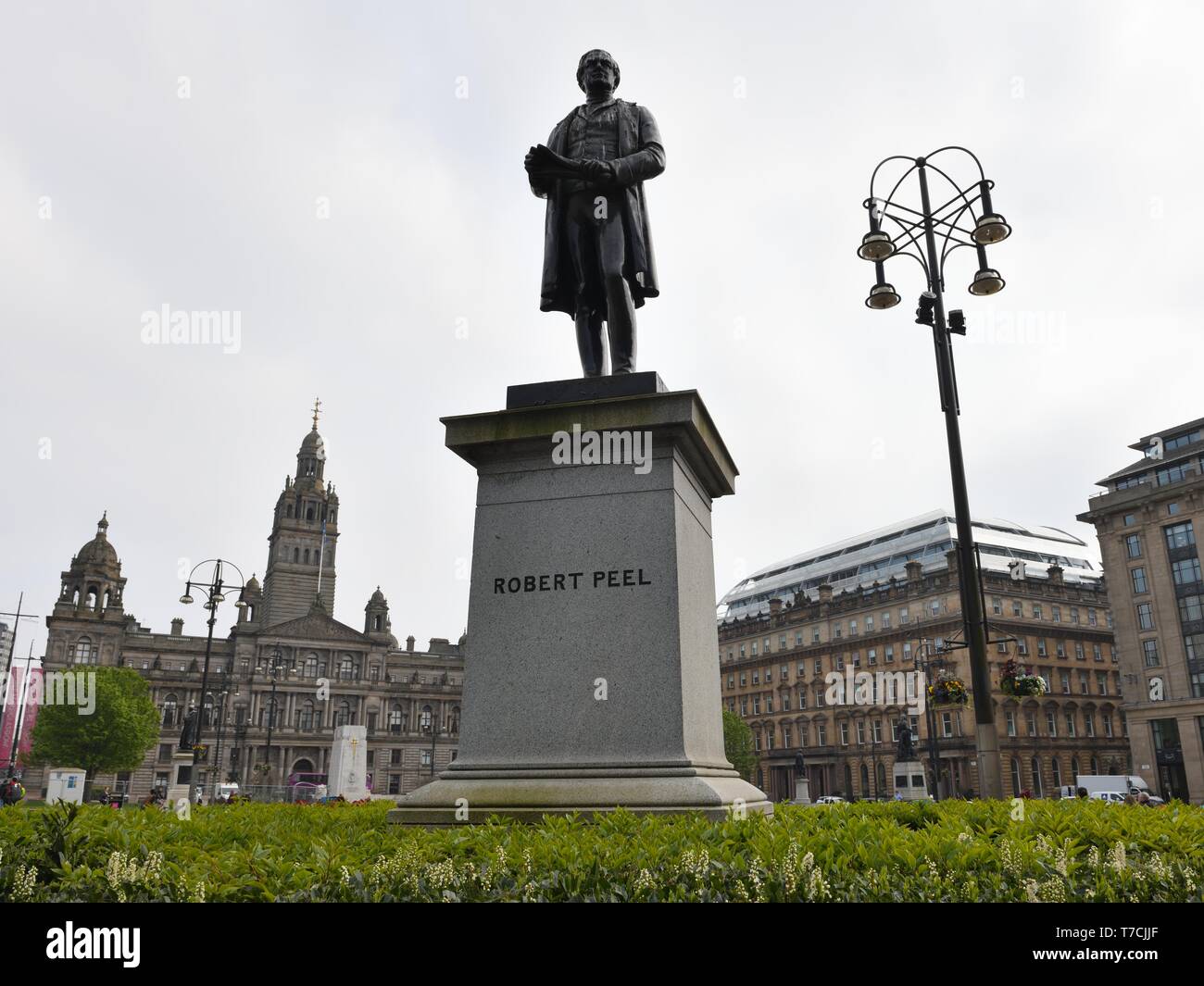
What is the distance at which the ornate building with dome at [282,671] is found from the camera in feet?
358

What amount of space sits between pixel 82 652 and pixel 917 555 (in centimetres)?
10027

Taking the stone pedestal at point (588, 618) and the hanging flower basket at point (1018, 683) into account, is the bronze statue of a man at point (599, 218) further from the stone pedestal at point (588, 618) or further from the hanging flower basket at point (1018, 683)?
the hanging flower basket at point (1018, 683)

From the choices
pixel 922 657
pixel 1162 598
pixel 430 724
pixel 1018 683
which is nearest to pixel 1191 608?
pixel 1162 598

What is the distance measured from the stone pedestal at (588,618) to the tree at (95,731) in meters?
82.6

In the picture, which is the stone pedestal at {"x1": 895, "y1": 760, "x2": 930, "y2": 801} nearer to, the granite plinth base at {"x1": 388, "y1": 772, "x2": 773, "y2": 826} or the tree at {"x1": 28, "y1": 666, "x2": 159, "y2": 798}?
the granite plinth base at {"x1": 388, "y1": 772, "x2": 773, "y2": 826}

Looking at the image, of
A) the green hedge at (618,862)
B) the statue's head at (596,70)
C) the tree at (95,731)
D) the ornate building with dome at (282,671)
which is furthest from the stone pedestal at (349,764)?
the ornate building with dome at (282,671)

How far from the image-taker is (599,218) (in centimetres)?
762

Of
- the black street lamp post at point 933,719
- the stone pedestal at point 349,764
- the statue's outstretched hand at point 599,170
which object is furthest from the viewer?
the stone pedestal at point 349,764

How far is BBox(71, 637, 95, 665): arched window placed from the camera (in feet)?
362

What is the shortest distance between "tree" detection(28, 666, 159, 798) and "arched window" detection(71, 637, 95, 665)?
1284 inches

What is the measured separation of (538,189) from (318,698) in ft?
376

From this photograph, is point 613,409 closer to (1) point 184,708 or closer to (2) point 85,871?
(2) point 85,871

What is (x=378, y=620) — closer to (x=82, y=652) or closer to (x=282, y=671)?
(x=282, y=671)
